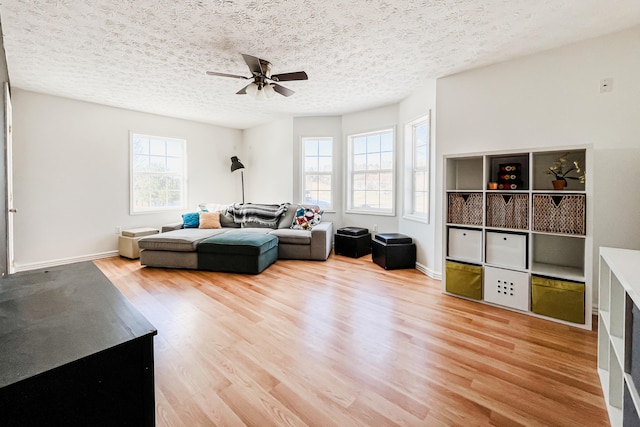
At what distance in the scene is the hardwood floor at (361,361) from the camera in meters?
1.42

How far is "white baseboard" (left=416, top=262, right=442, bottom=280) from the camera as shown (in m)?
3.51

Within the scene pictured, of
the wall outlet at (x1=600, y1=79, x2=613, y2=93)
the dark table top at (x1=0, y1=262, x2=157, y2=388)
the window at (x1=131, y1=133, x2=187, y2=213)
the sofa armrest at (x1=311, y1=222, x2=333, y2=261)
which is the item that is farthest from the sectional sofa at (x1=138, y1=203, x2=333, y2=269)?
the wall outlet at (x1=600, y1=79, x2=613, y2=93)

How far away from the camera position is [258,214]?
5.10m

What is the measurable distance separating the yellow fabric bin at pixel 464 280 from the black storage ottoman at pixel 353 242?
1.78 metres

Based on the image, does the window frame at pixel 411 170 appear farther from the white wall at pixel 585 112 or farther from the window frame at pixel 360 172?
the white wall at pixel 585 112

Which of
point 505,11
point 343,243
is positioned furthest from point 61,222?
point 505,11

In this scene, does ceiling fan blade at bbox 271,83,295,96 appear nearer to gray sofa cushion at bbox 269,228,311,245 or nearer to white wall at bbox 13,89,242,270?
gray sofa cushion at bbox 269,228,311,245

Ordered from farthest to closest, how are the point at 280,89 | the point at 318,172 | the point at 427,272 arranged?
the point at 318,172, the point at 427,272, the point at 280,89

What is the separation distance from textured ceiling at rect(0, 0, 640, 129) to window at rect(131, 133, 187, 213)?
4.35 ft

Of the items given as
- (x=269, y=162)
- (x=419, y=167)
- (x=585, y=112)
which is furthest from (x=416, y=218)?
(x=269, y=162)

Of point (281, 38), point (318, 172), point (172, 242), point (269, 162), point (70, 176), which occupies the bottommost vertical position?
point (172, 242)

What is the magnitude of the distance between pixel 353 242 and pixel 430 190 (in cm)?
152

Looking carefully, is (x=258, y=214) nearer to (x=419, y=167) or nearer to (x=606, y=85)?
(x=419, y=167)

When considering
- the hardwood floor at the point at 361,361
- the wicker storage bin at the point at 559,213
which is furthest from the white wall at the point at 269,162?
the wicker storage bin at the point at 559,213
